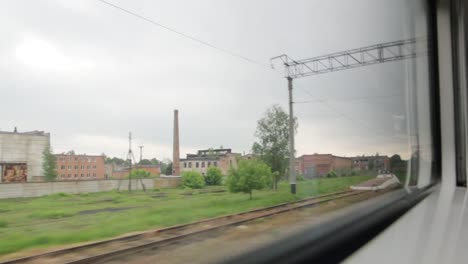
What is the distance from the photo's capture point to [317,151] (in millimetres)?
2047

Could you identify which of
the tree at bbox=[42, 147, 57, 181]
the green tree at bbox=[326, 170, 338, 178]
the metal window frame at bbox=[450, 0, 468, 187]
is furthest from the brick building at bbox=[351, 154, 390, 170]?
the tree at bbox=[42, 147, 57, 181]

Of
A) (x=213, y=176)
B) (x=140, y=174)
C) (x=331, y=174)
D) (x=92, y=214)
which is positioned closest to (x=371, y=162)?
(x=331, y=174)

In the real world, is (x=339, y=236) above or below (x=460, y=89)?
below

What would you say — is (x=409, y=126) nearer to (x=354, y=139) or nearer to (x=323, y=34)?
(x=354, y=139)

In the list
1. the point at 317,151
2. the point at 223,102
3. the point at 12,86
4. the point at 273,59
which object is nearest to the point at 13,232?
the point at 12,86

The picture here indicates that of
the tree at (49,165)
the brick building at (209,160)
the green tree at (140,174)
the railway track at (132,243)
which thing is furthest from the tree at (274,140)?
the tree at (49,165)

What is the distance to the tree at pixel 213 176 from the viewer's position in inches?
51.2

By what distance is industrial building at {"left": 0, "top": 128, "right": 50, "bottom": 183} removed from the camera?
74cm

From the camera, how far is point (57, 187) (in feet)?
2.77

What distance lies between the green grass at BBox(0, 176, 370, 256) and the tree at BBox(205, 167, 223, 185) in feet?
0.16

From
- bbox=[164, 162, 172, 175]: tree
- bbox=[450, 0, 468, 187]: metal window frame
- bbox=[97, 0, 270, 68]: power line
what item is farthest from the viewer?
bbox=[450, 0, 468, 187]: metal window frame

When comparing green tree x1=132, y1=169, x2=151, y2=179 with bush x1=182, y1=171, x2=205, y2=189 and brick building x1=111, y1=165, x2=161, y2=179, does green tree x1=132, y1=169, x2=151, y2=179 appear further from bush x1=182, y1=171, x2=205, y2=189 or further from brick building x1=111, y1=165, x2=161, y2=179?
bush x1=182, y1=171, x2=205, y2=189

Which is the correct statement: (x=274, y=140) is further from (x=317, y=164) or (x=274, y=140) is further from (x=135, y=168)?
(x=135, y=168)

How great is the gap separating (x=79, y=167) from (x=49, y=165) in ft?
0.24
